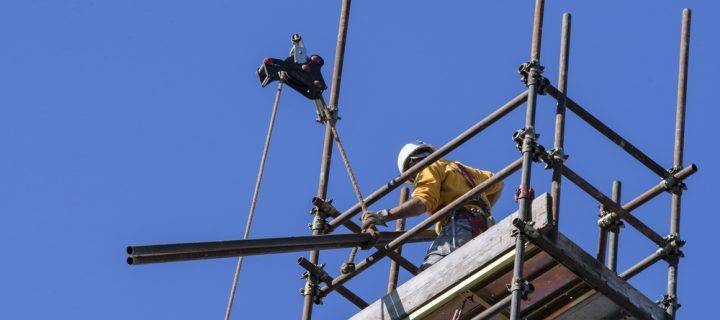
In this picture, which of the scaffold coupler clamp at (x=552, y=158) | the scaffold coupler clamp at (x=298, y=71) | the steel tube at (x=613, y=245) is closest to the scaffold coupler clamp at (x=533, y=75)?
the scaffold coupler clamp at (x=552, y=158)

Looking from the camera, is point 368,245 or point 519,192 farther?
point 368,245

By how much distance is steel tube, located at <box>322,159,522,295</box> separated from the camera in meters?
15.0

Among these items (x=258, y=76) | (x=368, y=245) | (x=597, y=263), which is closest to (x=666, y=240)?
(x=597, y=263)

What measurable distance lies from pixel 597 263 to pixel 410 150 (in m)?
3.01

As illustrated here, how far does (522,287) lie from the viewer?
13.7 metres

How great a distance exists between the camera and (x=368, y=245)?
15.6 metres

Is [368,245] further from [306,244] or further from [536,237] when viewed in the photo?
[536,237]

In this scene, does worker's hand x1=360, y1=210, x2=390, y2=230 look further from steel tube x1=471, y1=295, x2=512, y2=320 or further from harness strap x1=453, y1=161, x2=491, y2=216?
steel tube x1=471, y1=295, x2=512, y2=320

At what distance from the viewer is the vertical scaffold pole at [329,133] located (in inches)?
618

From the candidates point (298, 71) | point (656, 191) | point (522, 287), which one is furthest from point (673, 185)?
point (298, 71)

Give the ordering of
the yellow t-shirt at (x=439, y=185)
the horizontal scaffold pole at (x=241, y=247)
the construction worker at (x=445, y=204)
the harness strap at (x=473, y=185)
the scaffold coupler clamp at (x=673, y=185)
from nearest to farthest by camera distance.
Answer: the horizontal scaffold pole at (x=241, y=247) → the scaffold coupler clamp at (x=673, y=185) → the construction worker at (x=445, y=204) → the yellow t-shirt at (x=439, y=185) → the harness strap at (x=473, y=185)

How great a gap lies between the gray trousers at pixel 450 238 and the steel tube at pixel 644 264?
1318mm

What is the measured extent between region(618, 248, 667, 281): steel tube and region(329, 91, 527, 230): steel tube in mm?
1650

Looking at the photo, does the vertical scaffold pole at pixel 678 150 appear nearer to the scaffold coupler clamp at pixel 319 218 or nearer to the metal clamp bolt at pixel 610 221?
the metal clamp bolt at pixel 610 221
